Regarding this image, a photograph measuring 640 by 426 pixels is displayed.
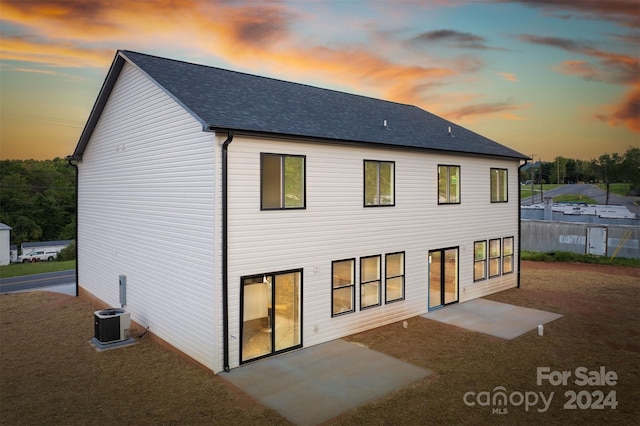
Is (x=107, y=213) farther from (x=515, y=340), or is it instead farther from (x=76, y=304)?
Result: (x=515, y=340)

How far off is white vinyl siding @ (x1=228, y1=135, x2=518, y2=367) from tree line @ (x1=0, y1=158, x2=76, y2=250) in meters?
48.2

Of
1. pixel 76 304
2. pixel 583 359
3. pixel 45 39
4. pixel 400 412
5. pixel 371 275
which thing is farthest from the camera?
pixel 45 39

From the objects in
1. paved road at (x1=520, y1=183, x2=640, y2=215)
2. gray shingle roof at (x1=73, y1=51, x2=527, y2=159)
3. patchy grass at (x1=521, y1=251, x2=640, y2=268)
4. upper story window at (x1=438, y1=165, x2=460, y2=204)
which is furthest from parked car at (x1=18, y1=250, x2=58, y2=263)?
paved road at (x1=520, y1=183, x2=640, y2=215)

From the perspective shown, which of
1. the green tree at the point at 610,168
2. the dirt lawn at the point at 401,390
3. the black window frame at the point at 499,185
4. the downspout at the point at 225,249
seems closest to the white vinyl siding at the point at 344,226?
the downspout at the point at 225,249

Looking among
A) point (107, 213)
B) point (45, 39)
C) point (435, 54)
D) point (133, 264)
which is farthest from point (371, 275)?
point (45, 39)

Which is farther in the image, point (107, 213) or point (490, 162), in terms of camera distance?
point (490, 162)

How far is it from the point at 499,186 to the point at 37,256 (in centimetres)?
4282

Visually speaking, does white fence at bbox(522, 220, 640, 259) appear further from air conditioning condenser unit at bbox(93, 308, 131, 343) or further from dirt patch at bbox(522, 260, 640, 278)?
air conditioning condenser unit at bbox(93, 308, 131, 343)

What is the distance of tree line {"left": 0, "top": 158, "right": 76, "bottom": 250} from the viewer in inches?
1937

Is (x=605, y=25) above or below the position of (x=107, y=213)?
above

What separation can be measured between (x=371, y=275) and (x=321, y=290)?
2023 mm

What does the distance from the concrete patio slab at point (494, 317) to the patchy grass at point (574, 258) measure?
511 inches

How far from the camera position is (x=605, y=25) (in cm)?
2073

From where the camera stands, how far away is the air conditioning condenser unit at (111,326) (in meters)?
10.6
